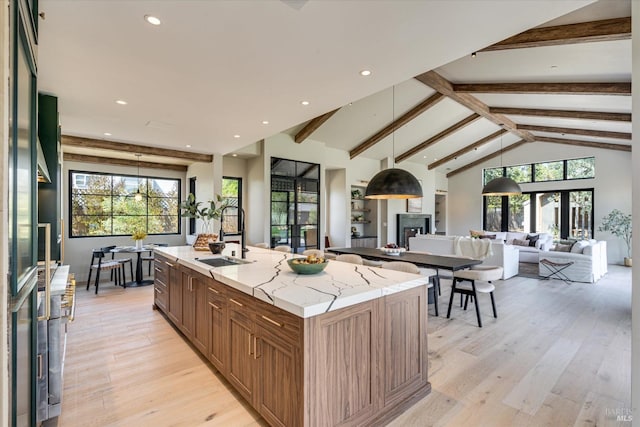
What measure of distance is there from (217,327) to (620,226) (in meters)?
11.0

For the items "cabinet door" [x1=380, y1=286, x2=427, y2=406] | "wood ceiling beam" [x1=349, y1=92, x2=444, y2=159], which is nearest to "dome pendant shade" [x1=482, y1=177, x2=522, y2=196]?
"wood ceiling beam" [x1=349, y1=92, x2=444, y2=159]

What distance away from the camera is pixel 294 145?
24.8ft

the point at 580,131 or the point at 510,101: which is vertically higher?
the point at 510,101

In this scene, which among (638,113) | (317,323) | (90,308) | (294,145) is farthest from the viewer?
(294,145)

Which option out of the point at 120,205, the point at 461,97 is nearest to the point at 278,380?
the point at 461,97

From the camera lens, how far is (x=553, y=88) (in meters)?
5.09

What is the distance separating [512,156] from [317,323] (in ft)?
39.9

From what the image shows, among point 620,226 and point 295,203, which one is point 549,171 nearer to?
point 620,226

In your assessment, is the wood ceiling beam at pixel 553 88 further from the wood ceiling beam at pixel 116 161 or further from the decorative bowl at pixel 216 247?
the wood ceiling beam at pixel 116 161

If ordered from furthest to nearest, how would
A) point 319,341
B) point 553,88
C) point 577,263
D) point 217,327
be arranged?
1. point 577,263
2. point 553,88
3. point 217,327
4. point 319,341

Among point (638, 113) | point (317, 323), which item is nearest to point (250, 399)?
point (317, 323)

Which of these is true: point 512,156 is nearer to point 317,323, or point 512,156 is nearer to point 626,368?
point 626,368

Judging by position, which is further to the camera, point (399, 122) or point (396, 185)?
point (399, 122)

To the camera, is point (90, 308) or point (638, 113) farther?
point (90, 308)
